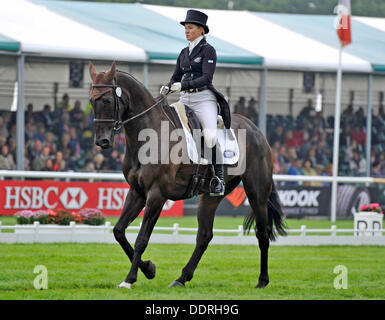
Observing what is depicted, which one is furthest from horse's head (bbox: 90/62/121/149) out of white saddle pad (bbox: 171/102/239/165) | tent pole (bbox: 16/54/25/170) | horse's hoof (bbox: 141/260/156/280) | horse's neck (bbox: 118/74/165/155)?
tent pole (bbox: 16/54/25/170)

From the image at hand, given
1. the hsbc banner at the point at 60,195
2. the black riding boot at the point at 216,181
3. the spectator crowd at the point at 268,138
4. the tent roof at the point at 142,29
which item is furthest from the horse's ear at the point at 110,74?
the tent roof at the point at 142,29

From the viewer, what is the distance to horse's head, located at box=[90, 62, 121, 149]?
8.42 metres

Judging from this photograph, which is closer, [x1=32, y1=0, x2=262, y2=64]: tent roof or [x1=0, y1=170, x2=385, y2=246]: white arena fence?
[x1=0, y1=170, x2=385, y2=246]: white arena fence

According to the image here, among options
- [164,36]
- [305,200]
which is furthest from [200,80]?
[164,36]

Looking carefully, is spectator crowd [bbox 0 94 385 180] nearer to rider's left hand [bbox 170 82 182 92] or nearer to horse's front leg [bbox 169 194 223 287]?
horse's front leg [bbox 169 194 223 287]

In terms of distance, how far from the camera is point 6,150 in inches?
769

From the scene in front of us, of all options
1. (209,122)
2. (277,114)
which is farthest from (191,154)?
(277,114)

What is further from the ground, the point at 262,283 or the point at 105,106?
the point at 105,106

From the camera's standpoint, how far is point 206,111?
9500mm

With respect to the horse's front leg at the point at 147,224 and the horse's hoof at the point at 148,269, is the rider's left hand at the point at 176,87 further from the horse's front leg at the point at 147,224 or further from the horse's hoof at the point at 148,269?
the horse's hoof at the point at 148,269

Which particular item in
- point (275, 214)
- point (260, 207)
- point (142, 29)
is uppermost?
point (142, 29)

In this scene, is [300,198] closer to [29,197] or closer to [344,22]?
[344,22]

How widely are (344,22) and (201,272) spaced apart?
13.5 metres

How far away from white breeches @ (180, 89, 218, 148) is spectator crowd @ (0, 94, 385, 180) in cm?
1068
